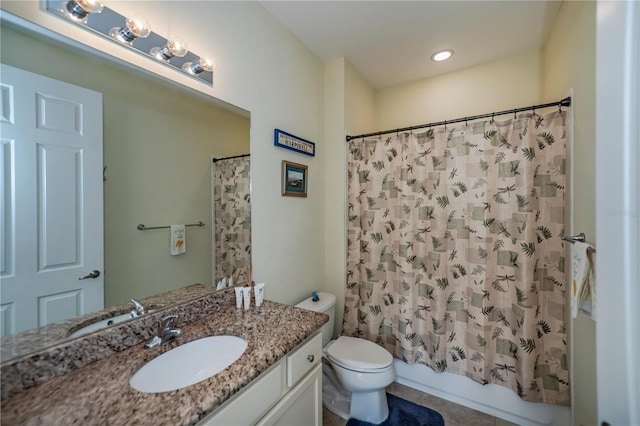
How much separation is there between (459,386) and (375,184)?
1588 millimetres

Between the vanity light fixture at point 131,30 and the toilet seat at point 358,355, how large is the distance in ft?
6.32

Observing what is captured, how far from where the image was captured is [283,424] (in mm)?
957

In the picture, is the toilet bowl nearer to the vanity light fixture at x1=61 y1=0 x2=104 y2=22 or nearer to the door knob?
the door knob

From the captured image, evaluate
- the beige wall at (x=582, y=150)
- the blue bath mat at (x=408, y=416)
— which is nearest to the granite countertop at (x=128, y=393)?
the blue bath mat at (x=408, y=416)

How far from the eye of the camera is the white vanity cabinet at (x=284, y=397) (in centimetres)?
76

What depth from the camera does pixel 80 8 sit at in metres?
0.82

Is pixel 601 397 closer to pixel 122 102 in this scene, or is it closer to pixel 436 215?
pixel 436 215

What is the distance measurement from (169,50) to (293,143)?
0.87m

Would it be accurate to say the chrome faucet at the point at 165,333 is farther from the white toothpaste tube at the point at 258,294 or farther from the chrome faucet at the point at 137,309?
the white toothpaste tube at the point at 258,294

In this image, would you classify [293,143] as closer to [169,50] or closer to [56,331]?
[169,50]

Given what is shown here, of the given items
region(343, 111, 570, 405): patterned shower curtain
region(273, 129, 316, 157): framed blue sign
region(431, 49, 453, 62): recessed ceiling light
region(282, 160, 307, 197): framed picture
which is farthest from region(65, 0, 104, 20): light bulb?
region(431, 49, 453, 62): recessed ceiling light

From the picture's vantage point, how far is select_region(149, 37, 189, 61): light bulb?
104 centimetres

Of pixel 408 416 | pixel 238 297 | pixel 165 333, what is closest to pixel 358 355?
pixel 408 416

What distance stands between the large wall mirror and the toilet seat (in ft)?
3.15
